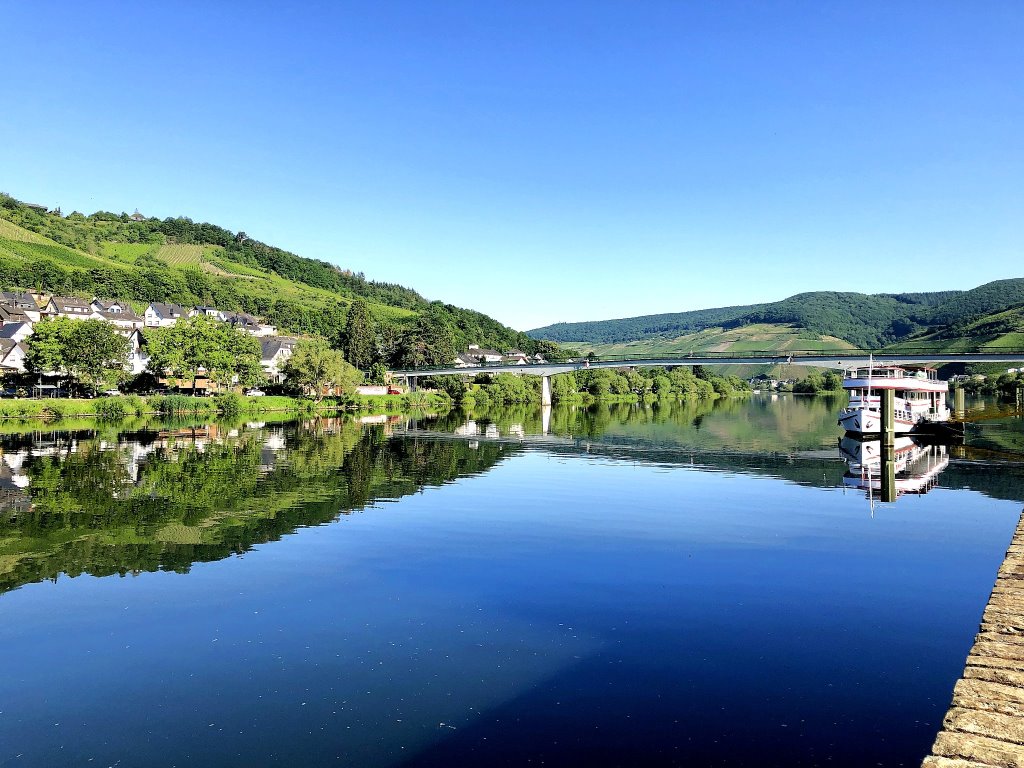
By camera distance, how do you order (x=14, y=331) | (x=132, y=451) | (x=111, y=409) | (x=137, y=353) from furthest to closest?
(x=137, y=353)
(x=14, y=331)
(x=111, y=409)
(x=132, y=451)

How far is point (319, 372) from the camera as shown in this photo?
3526 inches

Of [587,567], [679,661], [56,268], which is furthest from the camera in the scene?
[56,268]

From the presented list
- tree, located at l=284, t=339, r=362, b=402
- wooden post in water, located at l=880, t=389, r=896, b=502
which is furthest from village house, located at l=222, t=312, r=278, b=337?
wooden post in water, located at l=880, t=389, r=896, b=502

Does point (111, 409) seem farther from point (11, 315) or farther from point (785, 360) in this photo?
point (785, 360)

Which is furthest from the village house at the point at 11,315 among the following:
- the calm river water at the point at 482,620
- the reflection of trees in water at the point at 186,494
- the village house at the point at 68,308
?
the calm river water at the point at 482,620

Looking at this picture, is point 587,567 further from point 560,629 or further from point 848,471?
point 848,471

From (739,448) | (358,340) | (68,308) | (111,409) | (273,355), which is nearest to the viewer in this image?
(739,448)

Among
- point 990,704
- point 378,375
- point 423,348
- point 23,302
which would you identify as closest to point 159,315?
point 23,302

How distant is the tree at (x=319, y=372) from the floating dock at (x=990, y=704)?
84891 millimetres

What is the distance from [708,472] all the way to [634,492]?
775 cm

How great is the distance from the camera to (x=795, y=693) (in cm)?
1002

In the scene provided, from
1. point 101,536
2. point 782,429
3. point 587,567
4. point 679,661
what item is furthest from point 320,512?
point 782,429

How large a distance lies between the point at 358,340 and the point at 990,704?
111 m

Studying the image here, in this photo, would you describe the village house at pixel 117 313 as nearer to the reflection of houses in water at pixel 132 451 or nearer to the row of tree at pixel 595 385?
the row of tree at pixel 595 385
